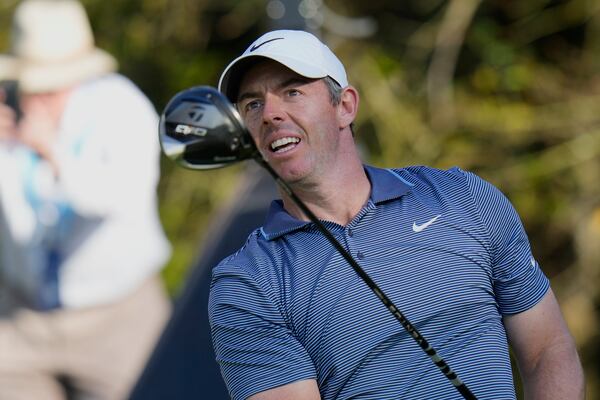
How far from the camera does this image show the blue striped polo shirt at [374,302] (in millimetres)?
3242

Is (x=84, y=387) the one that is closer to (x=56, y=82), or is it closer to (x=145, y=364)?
(x=145, y=364)

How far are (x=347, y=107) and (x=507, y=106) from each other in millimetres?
6115

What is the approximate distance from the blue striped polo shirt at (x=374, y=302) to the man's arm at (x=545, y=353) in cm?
11

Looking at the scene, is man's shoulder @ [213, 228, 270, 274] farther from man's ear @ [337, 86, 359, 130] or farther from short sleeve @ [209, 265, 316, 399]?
man's ear @ [337, 86, 359, 130]

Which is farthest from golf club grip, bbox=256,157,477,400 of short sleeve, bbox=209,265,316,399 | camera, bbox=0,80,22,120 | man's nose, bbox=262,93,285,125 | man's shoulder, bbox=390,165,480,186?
camera, bbox=0,80,22,120

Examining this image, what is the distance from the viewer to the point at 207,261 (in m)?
6.31

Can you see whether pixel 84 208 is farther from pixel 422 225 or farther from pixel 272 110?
pixel 422 225

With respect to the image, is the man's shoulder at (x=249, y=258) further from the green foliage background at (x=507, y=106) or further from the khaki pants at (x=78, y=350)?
the green foliage background at (x=507, y=106)

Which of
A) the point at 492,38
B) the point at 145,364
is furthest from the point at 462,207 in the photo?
the point at 492,38

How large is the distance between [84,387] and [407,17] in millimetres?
5021

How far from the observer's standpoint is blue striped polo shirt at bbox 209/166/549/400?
10.6ft

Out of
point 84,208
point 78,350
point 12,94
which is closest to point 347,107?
point 84,208

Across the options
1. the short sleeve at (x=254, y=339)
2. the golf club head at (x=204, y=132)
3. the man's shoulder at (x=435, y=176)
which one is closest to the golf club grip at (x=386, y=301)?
the golf club head at (x=204, y=132)

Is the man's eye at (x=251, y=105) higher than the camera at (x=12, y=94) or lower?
higher
